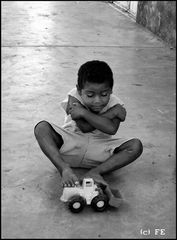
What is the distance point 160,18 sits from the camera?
5.87 metres

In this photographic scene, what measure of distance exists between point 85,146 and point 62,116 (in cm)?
81

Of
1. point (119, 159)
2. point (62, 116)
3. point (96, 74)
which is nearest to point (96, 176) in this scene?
point (119, 159)

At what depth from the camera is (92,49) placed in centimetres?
515

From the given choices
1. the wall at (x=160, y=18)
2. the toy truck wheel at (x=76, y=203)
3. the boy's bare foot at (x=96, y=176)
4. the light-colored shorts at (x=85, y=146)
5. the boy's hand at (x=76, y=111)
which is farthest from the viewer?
the wall at (x=160, y=18)

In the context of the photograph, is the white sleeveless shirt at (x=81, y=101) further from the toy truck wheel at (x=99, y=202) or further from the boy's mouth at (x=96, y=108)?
the toy truck wheel at (x=99, y=202)

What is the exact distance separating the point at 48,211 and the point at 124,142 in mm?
593

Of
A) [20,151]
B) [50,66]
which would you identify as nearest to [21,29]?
[50,66]

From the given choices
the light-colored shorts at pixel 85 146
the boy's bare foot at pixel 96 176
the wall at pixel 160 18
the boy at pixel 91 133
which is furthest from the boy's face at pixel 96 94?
the wall at pixel 160 18

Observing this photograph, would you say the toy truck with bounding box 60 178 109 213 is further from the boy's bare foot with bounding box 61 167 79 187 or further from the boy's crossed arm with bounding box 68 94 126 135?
the boy's crossed arm with bounding box 68 94 126 135

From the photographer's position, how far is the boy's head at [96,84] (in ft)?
7.83

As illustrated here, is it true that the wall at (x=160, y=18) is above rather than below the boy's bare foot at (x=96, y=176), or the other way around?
below

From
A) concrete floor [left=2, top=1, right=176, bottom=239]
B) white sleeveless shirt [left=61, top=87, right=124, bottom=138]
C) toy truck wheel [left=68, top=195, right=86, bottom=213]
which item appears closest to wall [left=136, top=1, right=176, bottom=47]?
concrete floor [left=2, top=1, right=176, bottom=239]

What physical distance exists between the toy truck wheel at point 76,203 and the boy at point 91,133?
0.51ft

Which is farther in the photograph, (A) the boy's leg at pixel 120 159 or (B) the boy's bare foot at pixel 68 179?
(A) the boy's leg at pixel 120 159
